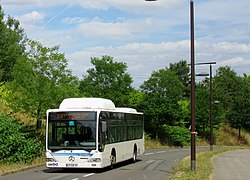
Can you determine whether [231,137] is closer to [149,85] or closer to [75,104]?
[149,85]

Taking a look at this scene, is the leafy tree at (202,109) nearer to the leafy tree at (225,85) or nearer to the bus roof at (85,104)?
the leafy tree at (225,85)

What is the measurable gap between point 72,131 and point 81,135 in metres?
0.41

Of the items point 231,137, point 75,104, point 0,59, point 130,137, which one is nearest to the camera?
point 75,104

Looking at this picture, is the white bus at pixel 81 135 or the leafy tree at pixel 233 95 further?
the leafy tree at pixel 233 95

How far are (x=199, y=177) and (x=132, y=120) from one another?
11014 mm

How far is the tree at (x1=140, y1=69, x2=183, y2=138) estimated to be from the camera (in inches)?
2221

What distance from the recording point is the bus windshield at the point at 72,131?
68.4ft

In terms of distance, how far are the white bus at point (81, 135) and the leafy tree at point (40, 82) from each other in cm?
697

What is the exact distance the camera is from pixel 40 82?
29453mm

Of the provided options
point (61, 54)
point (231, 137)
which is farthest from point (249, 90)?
point (61, 54)

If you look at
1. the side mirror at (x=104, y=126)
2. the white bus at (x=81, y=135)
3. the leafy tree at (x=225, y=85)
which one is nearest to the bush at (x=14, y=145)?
the white bus at (x=81, y=135)

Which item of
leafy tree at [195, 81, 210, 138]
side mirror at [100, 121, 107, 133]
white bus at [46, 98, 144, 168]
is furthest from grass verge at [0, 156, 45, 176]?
leafy tree at [195, 81, 210, 138]

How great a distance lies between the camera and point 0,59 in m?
51.9

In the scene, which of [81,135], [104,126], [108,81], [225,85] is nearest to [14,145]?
[81,135]
